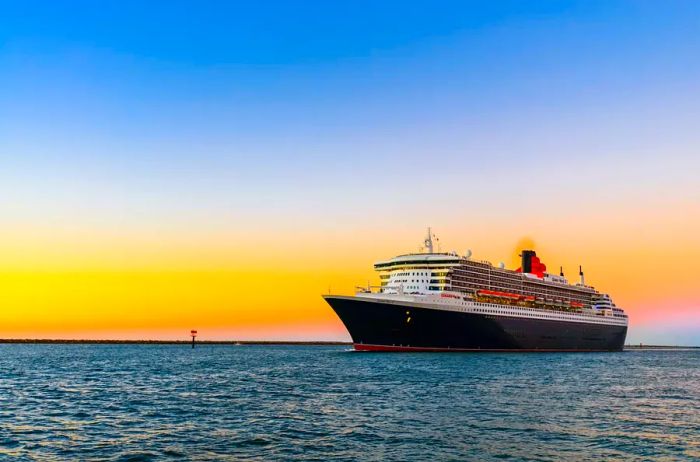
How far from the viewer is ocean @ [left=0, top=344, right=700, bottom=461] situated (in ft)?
80.2

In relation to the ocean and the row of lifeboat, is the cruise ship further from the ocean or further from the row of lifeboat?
the ocean

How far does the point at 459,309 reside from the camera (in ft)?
321

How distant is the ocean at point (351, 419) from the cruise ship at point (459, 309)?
37533 millimetres

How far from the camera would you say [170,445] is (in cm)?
2553

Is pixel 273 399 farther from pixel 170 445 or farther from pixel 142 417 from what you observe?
pixel 170 445

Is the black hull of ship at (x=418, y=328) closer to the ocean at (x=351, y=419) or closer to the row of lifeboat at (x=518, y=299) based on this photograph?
the row of lifeboat at (x=518, y=299)

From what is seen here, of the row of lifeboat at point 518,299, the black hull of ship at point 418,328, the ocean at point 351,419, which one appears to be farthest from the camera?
the row of lifeboat at point 518,299

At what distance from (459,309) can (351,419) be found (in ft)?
224

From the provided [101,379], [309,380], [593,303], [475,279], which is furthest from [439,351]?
[593,303]

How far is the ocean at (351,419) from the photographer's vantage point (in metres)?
24.5

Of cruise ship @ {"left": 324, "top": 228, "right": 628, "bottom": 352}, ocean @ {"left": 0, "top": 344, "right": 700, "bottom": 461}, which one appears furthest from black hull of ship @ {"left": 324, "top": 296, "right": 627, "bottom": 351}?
ocean @ {"left": 0, "top": 344, "right": 700, "bottom": 461}

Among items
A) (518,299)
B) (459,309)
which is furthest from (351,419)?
(518,299)

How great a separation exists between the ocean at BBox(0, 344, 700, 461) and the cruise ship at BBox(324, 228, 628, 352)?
123ft

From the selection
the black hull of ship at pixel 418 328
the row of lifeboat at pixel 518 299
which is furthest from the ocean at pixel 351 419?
the row of lifeboat at pixel 518 299
